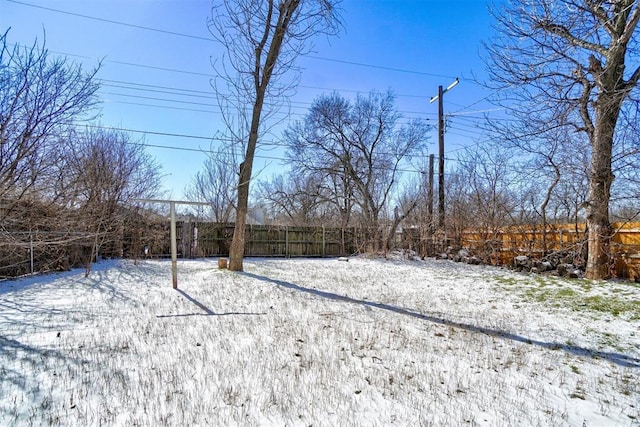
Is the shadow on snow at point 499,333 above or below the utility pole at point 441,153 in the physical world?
below

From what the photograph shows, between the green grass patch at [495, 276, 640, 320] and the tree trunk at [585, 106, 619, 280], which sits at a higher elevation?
the tree trunk at [585, 106, 619, 280]

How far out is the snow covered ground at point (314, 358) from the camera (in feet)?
7.08

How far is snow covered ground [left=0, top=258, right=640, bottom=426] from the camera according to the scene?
2158 millimetres

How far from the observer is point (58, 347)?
313cm

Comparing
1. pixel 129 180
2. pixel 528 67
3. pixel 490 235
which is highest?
pixel 528 67

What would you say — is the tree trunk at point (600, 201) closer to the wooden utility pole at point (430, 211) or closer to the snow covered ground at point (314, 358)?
the snow covered ground at point (314, 358)

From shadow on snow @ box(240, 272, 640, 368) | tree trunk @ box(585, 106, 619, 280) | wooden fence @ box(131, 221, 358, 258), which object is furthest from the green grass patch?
wooden fence @ box(131, 221, 358, 258)

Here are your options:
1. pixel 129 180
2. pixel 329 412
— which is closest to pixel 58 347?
pixel 329 412

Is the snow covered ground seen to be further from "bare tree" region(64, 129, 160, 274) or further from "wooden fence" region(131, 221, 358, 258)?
"wooden fence" region(131, 221, 358, 258)

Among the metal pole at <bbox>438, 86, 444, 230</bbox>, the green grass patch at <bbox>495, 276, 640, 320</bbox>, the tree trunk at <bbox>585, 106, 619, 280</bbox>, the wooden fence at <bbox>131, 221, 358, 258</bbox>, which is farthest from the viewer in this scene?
the metal pole at <bbox>438, 86, 444, 230</bbox>

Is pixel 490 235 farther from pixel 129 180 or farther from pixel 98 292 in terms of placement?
pixel 129 180

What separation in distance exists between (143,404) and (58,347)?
5.26ft

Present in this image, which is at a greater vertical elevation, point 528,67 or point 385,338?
point 528,67

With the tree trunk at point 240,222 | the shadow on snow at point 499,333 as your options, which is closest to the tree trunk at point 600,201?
the shadow on snow at point 499,333
